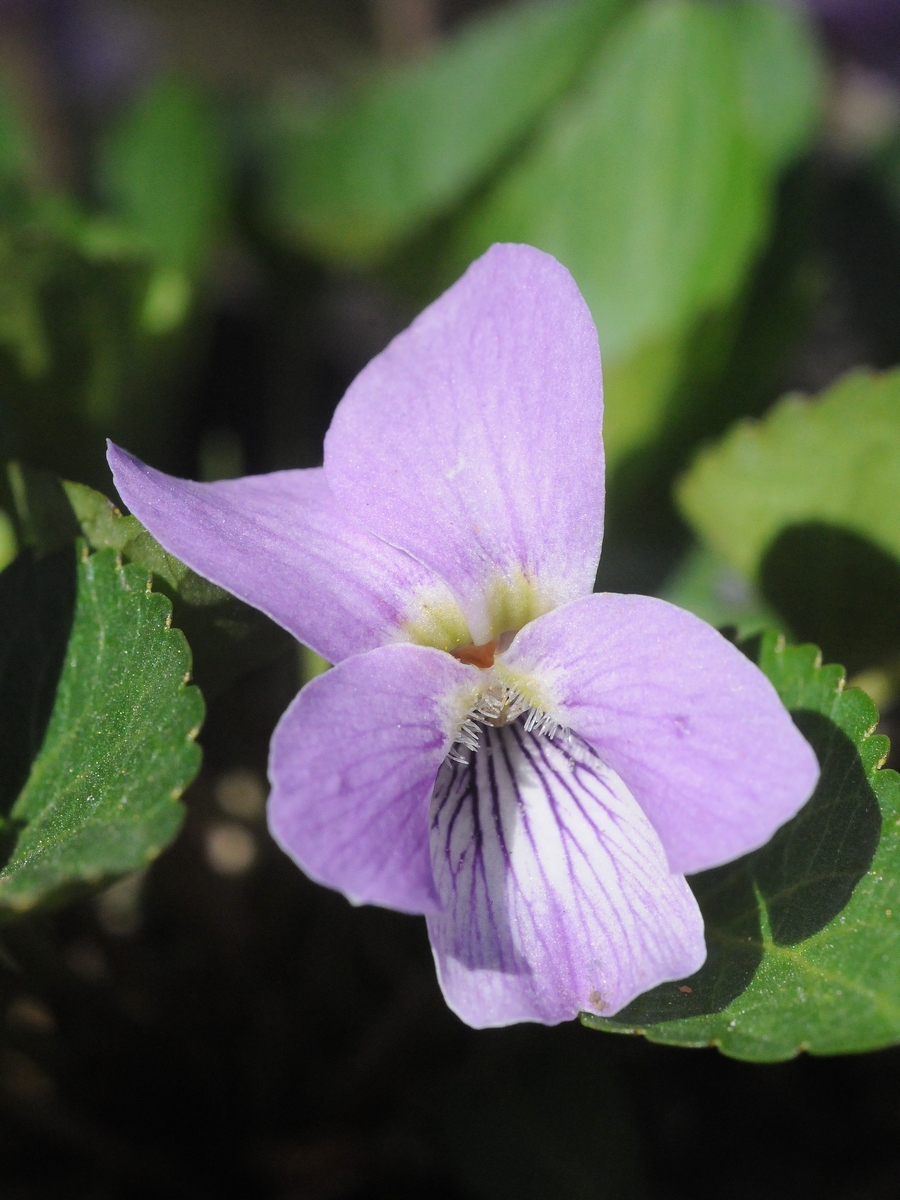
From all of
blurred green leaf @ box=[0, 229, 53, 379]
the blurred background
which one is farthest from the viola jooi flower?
blurred green leaf @ box=[0, 229, 53, 379]

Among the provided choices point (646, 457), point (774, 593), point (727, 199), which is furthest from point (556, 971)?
point (727, 199)

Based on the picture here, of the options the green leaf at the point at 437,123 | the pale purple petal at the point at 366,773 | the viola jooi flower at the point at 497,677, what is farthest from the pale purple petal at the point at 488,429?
the green leaf at the point at 437,123

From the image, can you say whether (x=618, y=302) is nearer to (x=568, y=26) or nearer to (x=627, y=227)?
(x=627, y=227)

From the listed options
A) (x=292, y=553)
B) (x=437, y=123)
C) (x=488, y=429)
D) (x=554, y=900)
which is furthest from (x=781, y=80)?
(x=554, y=900)

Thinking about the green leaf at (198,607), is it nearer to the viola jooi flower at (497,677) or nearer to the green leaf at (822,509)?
the viola jooi flower at (497,677)

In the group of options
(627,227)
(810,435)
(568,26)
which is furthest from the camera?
(568,26)

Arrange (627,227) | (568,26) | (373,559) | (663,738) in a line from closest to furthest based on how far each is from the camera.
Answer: (663,738), (373,559), (627,227), (568,26)

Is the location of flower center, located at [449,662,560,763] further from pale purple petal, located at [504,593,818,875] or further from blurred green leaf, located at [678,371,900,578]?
blurred green leaf, located at [678,371,900,578]
